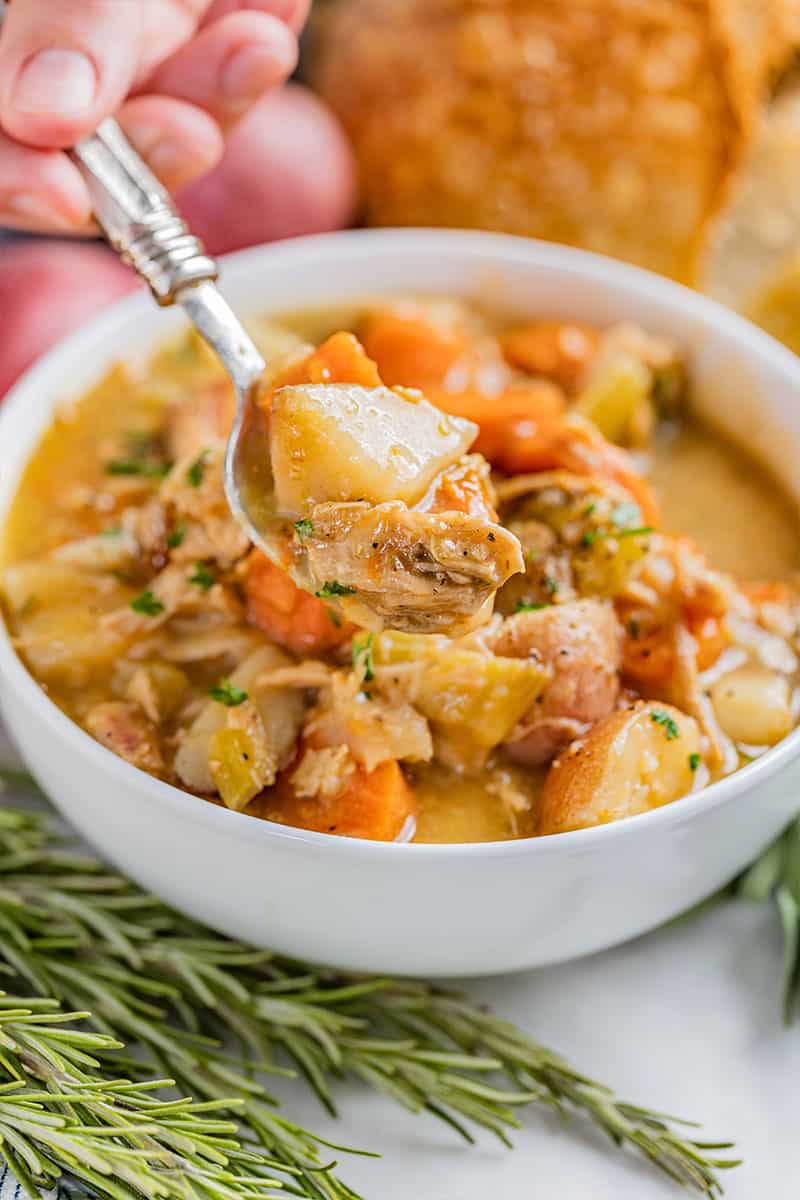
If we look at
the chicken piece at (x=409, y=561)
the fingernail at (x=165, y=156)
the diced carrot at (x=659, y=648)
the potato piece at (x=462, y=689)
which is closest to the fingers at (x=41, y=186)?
the fingernail at (x=165, y=156)

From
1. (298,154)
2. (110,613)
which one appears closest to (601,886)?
(110,613)

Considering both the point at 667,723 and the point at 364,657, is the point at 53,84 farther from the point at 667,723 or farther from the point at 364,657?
the point at 667,723

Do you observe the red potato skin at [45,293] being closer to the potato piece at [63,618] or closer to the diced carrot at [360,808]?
the potato piece at [63,618]

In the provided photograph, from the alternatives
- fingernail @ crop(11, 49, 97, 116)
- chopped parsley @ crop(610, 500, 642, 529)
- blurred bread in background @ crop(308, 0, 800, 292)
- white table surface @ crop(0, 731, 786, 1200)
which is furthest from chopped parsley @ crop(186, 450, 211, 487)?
blurred bread in background @ crop(308, 0, 800, 292)

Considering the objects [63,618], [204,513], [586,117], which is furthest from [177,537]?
[586,117]

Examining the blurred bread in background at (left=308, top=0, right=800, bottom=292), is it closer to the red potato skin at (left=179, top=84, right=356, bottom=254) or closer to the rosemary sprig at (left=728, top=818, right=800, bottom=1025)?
the red potato skin at (left=179, top=84, right=356, bottom=254)
